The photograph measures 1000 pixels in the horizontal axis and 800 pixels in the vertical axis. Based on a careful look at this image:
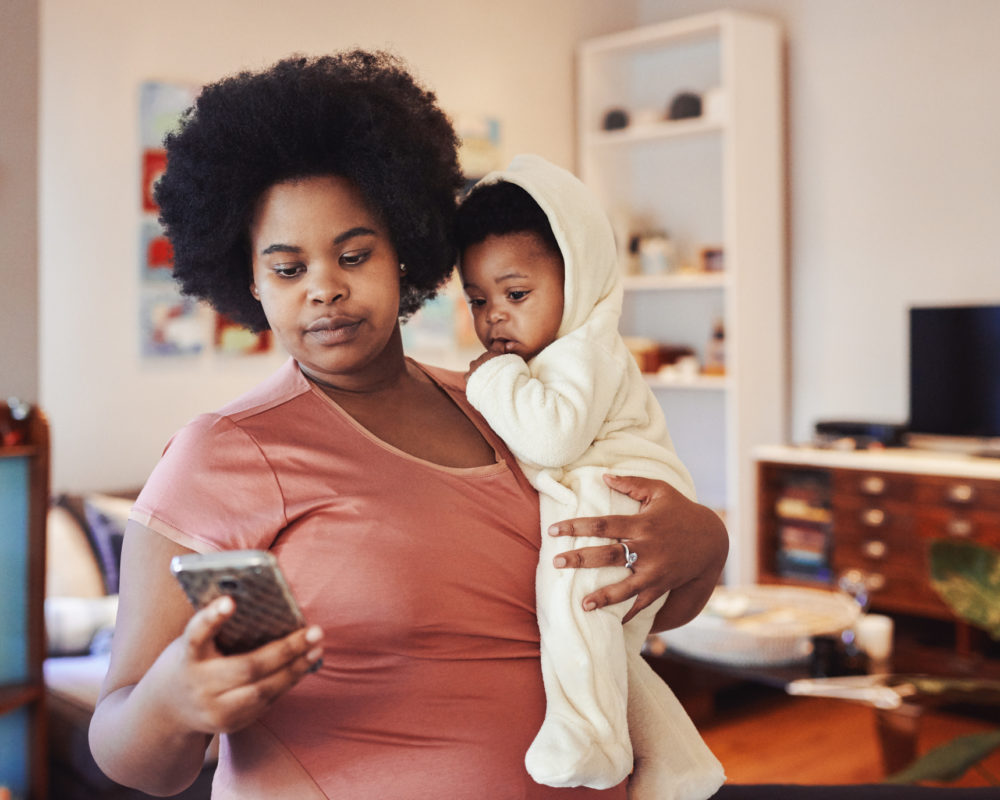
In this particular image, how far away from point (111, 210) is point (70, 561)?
1292 millimetres

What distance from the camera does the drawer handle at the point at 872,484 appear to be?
405 cm

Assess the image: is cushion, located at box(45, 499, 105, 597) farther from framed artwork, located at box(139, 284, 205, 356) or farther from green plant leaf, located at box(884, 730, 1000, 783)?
green plant leaf, located at box(884, 730, 1000, 783)

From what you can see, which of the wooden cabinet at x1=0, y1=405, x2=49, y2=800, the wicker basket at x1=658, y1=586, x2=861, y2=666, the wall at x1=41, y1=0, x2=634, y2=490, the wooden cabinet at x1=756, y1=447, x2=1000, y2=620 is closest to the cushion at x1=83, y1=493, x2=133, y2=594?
the wall at x1=41, y1=0, x2=634, y2=490

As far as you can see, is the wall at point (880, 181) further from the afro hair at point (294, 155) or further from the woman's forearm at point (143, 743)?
the woman's forearm at point (143, 743)

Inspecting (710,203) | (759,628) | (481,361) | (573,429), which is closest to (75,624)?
(759,628)

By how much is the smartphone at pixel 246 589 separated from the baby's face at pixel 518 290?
22.6 inches

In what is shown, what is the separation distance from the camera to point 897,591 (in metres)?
4.01

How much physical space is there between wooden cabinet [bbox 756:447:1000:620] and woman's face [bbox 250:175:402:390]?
127 inches

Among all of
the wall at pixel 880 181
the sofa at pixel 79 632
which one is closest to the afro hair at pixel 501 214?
the sofa at pixel 79 632

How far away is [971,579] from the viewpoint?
1.92 meters

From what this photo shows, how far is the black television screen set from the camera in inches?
160

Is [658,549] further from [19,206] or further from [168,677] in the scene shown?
[19,206]

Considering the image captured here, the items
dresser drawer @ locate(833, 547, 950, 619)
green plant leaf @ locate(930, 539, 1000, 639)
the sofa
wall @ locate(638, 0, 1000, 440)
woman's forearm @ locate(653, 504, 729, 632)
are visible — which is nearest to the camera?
woman's forearm @ locate(653, 504, 729, 632)

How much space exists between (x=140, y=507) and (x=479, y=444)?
1.23ft
